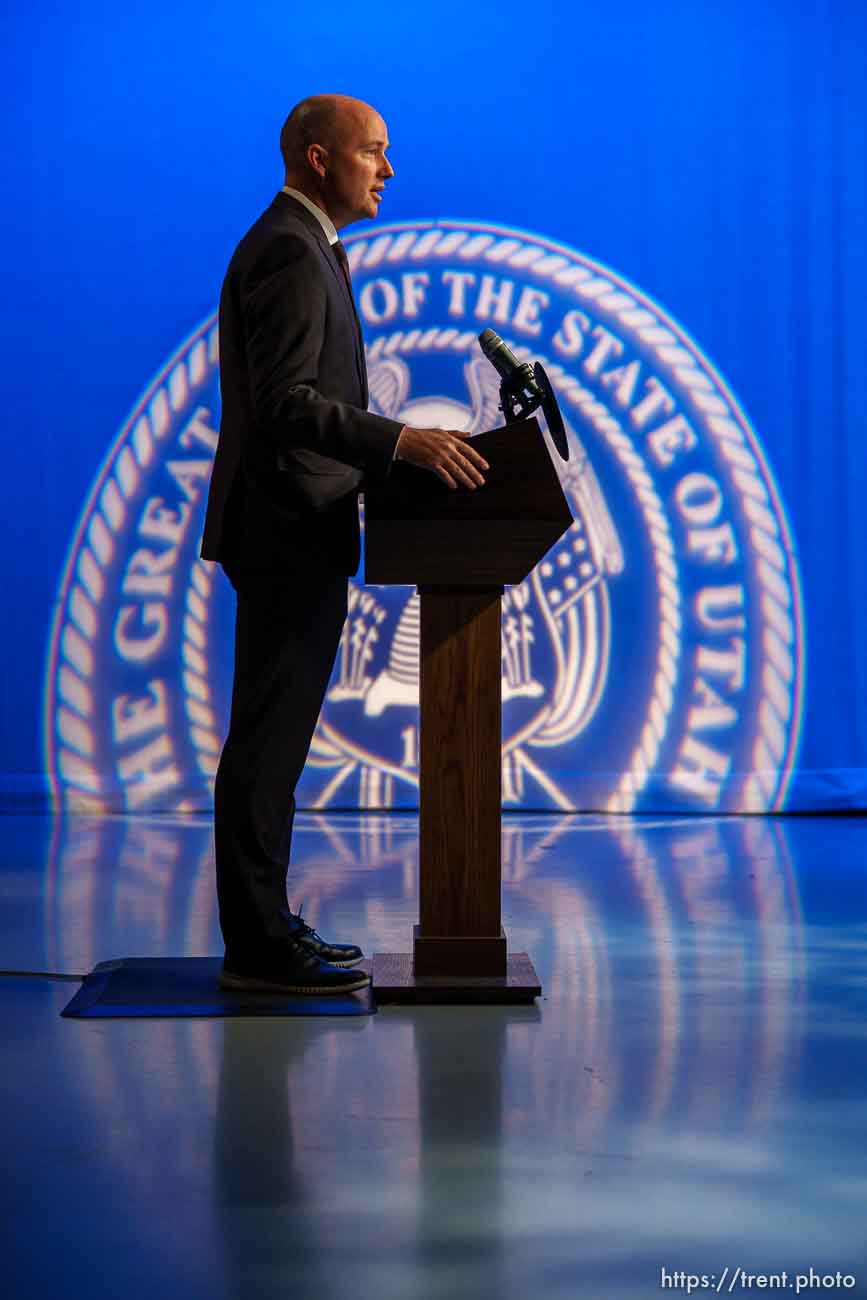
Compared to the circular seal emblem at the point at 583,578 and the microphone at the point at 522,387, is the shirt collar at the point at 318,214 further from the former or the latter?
the circular seal emblem at the point at 583,578

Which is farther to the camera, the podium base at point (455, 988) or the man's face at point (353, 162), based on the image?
the man's face at point (353, 162)

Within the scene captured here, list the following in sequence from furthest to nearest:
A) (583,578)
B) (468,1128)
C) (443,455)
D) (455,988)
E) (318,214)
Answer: (583,578)
(318,214)
(455,988)
(443,455)
(468,1128)

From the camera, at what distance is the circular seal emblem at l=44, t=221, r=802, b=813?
14.8 ft

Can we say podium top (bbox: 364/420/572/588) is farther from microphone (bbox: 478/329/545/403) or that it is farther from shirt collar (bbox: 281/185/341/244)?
shirt collar (bbox: 281/185/341/244)

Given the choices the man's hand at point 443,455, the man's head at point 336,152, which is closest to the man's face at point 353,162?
the man's head at point 336,152

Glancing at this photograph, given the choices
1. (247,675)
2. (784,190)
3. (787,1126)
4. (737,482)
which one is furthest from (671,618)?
(787,1126)

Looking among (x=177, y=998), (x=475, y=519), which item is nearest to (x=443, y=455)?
(x=475, y=519)

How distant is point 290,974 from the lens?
2041 millimetres

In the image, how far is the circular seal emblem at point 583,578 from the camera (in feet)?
14.8

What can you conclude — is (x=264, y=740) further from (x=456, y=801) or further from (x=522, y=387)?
(x=522, y=387)

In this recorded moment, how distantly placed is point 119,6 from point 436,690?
3.46m

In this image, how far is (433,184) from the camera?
15.0 ft

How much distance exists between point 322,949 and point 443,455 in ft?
2.37

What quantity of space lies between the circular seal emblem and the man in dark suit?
2432 millimetres
